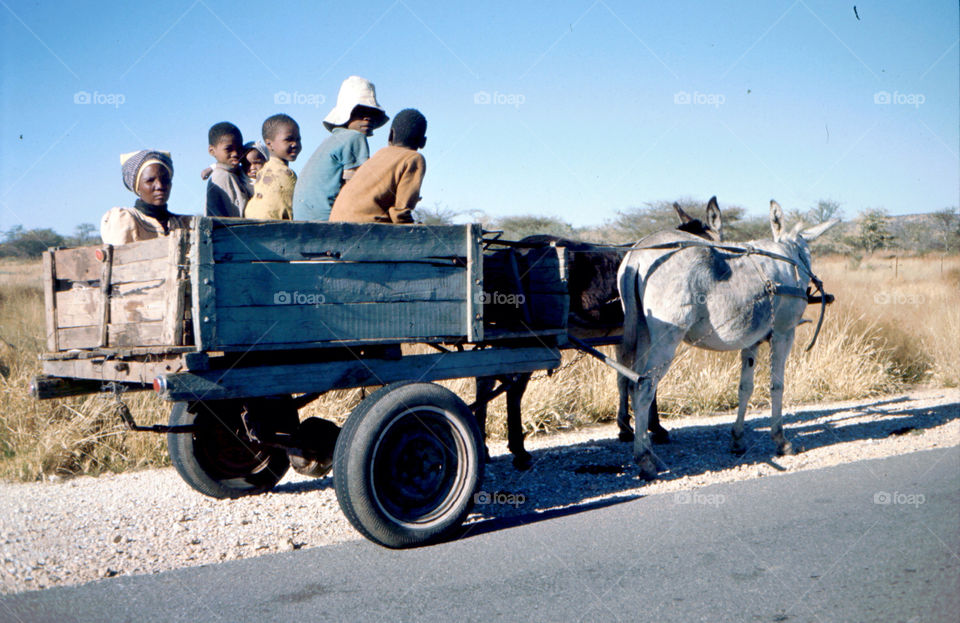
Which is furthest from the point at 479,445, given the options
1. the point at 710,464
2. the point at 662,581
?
the point at 710,464

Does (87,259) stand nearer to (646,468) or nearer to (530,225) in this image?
(646,468)

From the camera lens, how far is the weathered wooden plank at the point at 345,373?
377 centimetres

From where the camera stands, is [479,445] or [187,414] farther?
[187,414]

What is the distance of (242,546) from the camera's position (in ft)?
14.8

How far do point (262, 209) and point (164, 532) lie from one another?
89.9 inches

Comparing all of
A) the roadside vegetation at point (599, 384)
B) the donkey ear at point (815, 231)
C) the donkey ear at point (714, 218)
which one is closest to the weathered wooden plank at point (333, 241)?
A: the roadside vegetation at point (599, 384)

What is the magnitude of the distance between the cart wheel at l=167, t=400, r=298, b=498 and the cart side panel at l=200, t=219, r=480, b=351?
1023 mm

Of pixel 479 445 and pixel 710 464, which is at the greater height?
pixel 479 445

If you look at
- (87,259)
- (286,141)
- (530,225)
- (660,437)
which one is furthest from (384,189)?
A: (530,225)

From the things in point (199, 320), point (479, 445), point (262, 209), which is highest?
point (262, 209)

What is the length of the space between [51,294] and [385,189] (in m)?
2.08

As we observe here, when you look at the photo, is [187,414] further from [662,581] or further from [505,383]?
[662,581]

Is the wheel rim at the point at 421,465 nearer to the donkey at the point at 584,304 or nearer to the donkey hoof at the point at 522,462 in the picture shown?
the donkey at the point at 584,304

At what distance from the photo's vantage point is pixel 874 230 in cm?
3703
